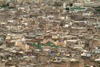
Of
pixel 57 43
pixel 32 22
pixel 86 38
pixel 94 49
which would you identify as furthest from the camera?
pixel 32 22

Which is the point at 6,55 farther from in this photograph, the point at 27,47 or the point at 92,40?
the point at 92,40

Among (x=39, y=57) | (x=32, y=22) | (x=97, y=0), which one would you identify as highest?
(x=39, y=57)

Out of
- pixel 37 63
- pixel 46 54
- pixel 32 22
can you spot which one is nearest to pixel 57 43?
pixel 46 54

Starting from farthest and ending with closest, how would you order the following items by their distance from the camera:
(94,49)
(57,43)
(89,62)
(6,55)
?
(57,43) → (94,49) → (6,55) → (89,62)

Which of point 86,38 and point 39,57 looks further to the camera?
point 86,38

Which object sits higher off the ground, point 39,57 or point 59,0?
point 39,57

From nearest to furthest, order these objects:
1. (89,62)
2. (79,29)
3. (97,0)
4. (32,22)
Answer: (89,62), (79,29), (32,22), (97,0)

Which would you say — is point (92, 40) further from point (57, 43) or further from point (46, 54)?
point (46, 54)

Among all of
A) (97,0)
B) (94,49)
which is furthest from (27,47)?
(97,0)

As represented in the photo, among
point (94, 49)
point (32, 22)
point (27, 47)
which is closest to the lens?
point (94, 49)
